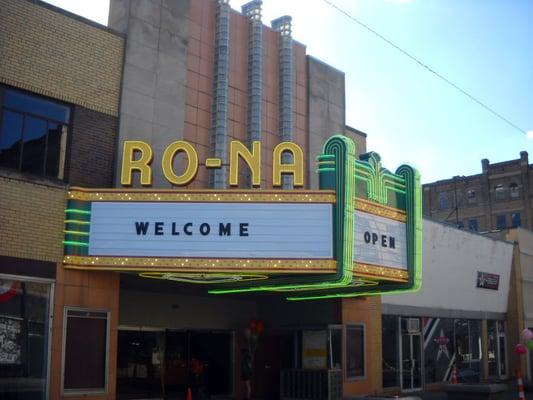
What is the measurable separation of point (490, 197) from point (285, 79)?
57883mm

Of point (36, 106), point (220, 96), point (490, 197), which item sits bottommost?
point (36, 106)

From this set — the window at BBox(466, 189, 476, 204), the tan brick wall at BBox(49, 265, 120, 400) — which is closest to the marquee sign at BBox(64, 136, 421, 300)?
the tan brick wall at BBox(49, 265, 120, 400)

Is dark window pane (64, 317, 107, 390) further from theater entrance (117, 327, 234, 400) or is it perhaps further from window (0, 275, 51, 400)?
theater entrance (117, 327, 234, 400)

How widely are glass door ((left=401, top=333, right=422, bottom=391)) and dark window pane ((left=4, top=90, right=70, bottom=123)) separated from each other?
15755mm

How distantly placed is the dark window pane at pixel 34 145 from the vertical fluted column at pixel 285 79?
8.18 metres

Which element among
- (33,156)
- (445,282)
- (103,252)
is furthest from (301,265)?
(445,282)

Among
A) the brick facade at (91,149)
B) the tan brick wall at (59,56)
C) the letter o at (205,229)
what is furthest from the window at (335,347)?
the tan brick wall at (59,56)

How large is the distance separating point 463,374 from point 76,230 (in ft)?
64.7

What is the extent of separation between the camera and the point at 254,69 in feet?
70.1

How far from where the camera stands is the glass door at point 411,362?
25875mm

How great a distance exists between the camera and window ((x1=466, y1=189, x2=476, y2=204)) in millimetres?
76812

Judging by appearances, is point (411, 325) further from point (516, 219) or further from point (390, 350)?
point (516, 219)

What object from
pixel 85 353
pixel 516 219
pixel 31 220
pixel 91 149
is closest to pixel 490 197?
pixel 516 219

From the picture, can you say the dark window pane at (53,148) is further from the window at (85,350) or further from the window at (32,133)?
the window at (85,350)
